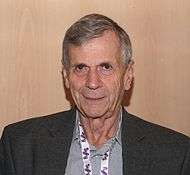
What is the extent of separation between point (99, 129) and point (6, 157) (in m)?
0.42

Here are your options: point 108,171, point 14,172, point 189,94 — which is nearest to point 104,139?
point 108,171

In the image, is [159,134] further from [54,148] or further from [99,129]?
[54,148]

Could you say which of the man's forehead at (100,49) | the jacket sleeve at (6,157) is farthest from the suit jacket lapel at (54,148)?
the man's forehead at (100,49)

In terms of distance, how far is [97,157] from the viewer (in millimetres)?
1875

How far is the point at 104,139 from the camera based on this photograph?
195 centimetres

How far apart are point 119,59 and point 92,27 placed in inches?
6.8

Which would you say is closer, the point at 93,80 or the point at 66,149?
the point at 93,80

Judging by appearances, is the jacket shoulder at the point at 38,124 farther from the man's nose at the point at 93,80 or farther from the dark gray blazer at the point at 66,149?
the man's nose at the point at 93,80

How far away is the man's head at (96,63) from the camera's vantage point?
177 cm

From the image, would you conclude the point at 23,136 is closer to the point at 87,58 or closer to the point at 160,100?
the point at 87,58

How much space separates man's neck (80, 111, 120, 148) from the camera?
194 cm

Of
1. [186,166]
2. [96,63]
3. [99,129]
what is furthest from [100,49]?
[186,166]

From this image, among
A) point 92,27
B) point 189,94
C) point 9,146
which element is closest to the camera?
point 92,27

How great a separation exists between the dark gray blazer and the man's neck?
5cm
